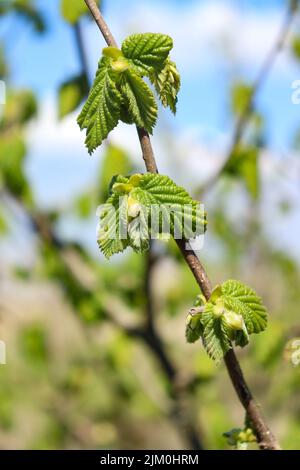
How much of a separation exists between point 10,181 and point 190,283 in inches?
37.9

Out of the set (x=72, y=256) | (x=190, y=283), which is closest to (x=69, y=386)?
(x=190, y=283)

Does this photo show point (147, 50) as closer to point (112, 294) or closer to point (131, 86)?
point (131, 86)

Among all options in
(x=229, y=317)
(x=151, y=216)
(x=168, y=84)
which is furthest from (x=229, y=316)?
(x=168, y=84)

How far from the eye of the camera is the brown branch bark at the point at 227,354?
2.13 feet

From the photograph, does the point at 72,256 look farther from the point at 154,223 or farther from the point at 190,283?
the point at 154,223

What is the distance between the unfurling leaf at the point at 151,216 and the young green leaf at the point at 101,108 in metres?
0.05

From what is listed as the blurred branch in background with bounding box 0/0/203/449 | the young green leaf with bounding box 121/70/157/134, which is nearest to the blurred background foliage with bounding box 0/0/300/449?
the blurred branch in background with bounding box 0/0/203/449

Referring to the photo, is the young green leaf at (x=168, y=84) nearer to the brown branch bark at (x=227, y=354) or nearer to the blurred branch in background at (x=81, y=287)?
the brown branch bark at (x=227, y=354)

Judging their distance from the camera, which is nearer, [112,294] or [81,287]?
[81,287]

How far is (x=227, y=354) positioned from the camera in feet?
2.21

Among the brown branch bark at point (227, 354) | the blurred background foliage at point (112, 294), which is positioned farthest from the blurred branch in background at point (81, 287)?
the brown branch bark at point (227, 354)

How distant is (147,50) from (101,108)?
7cm

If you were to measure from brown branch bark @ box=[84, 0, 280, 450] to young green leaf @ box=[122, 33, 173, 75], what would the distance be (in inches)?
0.7
